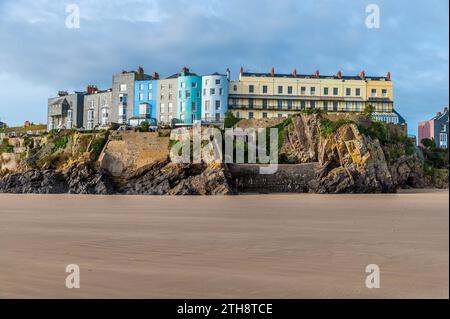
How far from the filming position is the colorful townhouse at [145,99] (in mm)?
65500

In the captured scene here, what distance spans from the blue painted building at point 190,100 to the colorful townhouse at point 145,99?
4.42m

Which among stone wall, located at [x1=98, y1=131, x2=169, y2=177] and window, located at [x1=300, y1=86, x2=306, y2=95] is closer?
stone wall, located at [x1=98, y1=131, x2=169, y2=177]

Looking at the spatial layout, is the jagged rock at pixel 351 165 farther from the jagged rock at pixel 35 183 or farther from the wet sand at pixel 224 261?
the wet sand at pixel 224 261

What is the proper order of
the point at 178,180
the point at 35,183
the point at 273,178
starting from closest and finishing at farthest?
the point at 178,180
the point at 35,183
the point at 273,178

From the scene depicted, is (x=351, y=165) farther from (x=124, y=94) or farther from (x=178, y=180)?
(x=124, y=94)

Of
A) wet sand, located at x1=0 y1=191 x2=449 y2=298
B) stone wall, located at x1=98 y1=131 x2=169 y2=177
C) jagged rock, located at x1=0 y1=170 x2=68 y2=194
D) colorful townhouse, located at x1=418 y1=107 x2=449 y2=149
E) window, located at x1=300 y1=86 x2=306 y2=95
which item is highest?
window, located at x1=300 y1=86 x2=306 y2=95

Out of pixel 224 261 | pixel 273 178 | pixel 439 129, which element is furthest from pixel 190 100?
pixel 224 261

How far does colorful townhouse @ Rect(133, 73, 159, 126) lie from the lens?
215 feet

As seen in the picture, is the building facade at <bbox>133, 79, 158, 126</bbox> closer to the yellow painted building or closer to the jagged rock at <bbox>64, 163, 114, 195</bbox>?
the yellow painted building

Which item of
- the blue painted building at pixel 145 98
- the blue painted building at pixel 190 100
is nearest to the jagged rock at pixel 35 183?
the blue painted building at pixel 190 100

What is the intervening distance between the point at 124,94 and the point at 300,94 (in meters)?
25.0

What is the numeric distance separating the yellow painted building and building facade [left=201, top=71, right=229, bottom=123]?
1073 mm

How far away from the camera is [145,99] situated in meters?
66.3

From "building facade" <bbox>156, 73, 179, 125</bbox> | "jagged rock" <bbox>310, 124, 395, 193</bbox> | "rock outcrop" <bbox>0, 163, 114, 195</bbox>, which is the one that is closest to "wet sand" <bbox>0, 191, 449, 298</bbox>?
"jagged rock" <bbox>310, 124, 395, 193</bbox>
